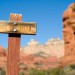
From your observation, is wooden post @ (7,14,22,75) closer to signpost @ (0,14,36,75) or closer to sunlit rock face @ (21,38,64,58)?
signpost @ (0,14,36,75)

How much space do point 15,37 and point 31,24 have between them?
15.2 inches

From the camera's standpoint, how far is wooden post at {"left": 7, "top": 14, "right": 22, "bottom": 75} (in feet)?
15.7

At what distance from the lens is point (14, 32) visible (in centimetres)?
492

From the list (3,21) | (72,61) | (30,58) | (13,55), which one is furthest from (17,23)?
(30,58)

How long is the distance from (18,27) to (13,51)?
1.48ft

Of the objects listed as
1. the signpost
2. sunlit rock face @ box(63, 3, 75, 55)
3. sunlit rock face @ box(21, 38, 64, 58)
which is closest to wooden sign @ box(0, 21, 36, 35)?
the signpost

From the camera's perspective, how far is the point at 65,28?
121 feet

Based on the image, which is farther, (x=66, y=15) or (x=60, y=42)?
(x=60, y=42)

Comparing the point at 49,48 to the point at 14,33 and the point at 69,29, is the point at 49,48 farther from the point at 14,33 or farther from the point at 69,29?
the point at 14,33

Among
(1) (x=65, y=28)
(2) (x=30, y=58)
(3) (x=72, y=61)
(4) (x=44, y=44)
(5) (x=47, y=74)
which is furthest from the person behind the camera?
(4) (x=44, y=44)

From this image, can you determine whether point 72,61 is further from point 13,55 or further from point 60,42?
point 60,42

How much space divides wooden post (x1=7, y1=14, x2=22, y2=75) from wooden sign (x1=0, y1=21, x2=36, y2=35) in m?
0.07

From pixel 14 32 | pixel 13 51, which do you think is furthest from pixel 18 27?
pixel 13 51

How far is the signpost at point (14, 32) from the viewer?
4793 mm
